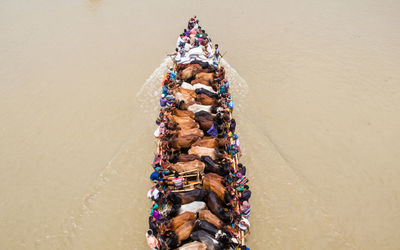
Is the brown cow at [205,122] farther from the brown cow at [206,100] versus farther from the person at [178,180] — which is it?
the person at [178,180]

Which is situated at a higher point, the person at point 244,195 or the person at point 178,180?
the person at point 178,180

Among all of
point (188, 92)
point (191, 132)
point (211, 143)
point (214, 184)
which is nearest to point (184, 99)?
point (188, 92)

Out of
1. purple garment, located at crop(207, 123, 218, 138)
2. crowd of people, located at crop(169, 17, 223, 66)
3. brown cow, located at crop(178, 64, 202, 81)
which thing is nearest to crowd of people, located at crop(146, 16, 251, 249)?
purple garment, located at crop(207, 123, 218, 138)

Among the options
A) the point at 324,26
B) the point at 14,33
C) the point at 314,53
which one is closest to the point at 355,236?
the point at 314,53

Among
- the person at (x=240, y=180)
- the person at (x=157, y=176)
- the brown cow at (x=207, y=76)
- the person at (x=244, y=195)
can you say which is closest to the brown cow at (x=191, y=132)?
the person at (x=157, y=176)

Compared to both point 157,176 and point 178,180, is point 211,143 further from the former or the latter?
point 157,176

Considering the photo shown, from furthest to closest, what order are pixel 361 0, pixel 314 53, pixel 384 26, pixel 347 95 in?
pixel 361 0
pixel 384 26
pixel 314 53
pixel 347 95

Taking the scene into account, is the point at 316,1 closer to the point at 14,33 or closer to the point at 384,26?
the point at 384,26
